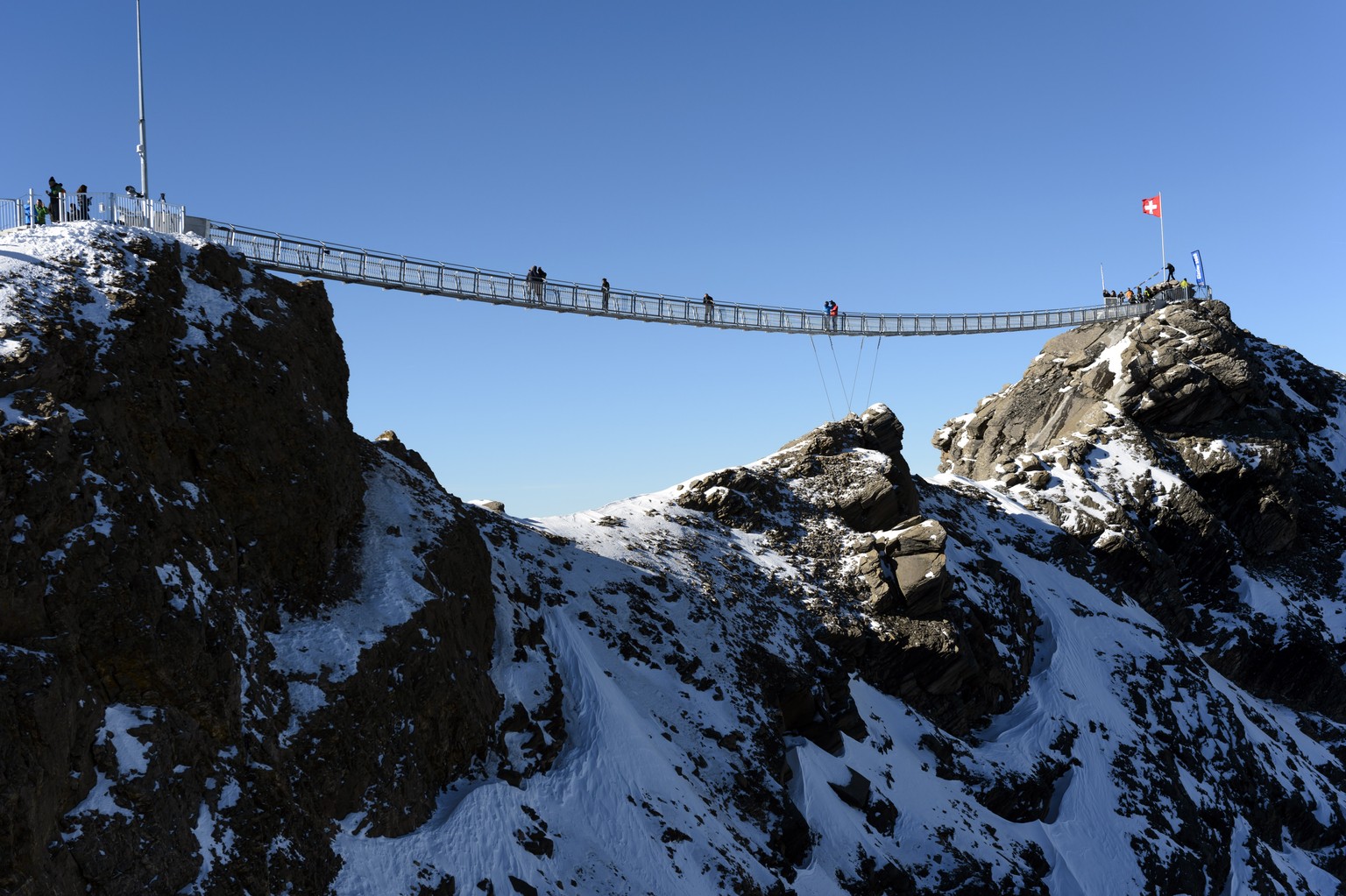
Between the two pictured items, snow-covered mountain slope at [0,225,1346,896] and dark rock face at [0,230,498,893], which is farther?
snow-covered mountain slope at [0,225,1346,896]

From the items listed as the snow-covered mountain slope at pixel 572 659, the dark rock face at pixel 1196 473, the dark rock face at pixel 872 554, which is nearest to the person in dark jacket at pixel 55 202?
the snow-covered mountain slope at pixel 572 659

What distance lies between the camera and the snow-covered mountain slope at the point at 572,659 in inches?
799

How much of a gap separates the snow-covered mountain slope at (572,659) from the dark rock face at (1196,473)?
0.39 metres

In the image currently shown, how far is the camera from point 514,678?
32281 mm

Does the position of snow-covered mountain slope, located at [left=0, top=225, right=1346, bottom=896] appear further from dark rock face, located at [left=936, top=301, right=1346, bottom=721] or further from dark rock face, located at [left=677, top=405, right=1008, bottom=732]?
dark rock face, located at [left=936, top=301, right=1346, bottom=721]

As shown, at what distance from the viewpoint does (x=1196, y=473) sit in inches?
2611

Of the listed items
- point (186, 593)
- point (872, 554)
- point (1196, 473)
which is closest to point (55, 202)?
point (186, 593)

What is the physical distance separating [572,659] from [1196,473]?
47151 millimetres

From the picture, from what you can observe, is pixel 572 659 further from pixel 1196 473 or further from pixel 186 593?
pixel 1196 473

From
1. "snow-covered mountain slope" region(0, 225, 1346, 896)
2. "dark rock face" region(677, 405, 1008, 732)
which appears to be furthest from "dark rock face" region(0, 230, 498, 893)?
"dark rock face" region(677, 405, 1008, 732)

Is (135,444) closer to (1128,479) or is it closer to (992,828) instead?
(992,828)

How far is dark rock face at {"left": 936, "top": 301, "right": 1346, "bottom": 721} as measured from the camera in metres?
61.6

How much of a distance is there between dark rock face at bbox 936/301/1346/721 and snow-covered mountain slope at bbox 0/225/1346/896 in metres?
0.39

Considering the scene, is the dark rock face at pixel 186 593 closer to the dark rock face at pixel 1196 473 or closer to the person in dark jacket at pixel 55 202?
the person in dark jacket at pixel 55 202
